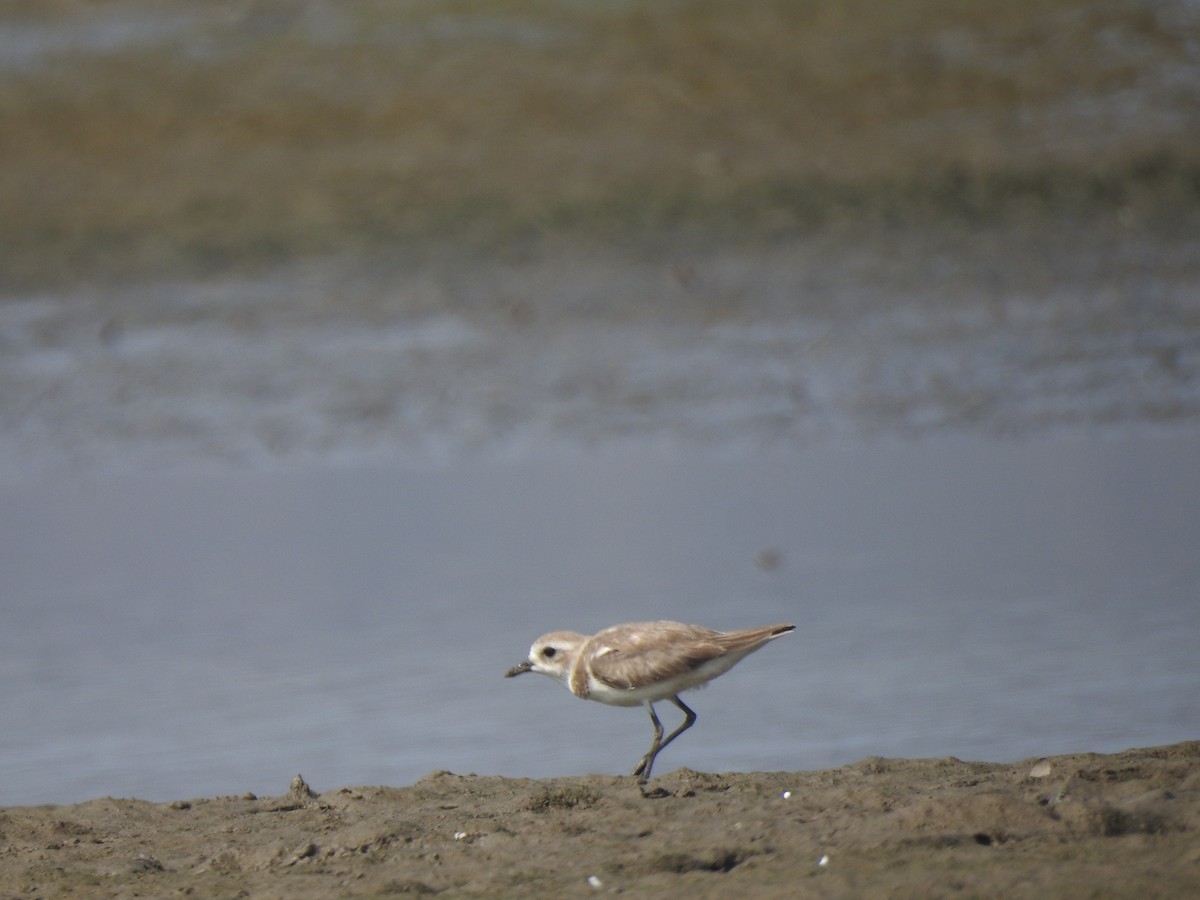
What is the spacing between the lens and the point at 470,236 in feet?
49.9

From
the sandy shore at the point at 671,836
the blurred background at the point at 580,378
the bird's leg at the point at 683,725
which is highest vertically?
the blurred background at the point at 580,378

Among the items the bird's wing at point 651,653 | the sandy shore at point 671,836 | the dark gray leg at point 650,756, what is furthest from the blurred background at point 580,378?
the sandy shore at point 671,836

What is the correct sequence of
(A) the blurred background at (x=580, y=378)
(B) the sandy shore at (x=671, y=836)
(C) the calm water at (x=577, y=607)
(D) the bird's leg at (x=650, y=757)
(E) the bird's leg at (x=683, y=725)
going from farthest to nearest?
(A) the blurred background at (x=580, y=378)
(C) the calm water at (x=577, y=607)
(E) the bird's leg at (x=683, y=725)
(D) the bird's leg at (x=650, y=757)
(B) the sandy shore at (x=671, y=836)

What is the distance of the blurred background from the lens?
669 centimetres

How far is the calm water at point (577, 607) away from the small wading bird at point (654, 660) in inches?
11.3

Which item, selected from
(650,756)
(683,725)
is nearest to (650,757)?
(650,756)

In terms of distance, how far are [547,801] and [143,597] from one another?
173 inches

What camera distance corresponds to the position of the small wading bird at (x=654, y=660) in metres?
5.64

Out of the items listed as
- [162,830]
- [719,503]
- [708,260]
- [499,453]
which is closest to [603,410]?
[499,453]

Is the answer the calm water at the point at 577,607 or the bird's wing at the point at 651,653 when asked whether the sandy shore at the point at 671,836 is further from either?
the calm water at the point at 577,607

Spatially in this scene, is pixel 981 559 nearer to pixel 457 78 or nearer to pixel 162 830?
pixel 162 830

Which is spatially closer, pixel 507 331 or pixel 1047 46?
pixel 507 331

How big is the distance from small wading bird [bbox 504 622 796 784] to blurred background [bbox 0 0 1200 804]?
309mm

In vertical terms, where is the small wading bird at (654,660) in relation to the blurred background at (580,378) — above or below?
below
